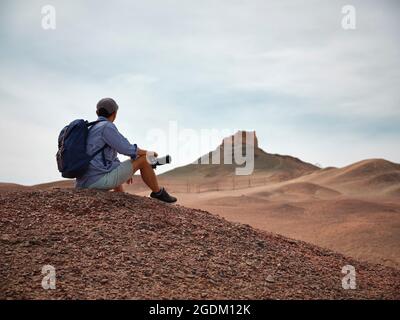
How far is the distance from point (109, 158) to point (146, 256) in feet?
5.61

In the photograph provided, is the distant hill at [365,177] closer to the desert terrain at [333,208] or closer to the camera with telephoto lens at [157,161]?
the desert terrain at [333,208]

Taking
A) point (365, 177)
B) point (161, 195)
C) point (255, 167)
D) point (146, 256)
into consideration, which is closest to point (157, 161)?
point (161, 195)

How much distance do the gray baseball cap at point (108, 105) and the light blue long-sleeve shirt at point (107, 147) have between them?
0.48 ft

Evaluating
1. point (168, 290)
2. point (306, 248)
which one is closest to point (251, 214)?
point (306, 248)

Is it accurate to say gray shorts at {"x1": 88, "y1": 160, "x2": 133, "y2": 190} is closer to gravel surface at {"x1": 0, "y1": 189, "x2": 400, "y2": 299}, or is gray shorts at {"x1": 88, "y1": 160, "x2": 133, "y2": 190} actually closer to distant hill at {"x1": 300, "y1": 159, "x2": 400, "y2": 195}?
gravel surface at {"x1": 0, "y1": 189, "x2": 400, "y2": 299}

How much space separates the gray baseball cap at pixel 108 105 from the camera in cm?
704

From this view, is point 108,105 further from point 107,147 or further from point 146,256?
point 146,256

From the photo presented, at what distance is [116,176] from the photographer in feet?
22.9

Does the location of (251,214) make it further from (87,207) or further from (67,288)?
(67,288)

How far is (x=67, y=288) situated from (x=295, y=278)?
2.63 meters

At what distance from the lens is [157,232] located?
6594 mm

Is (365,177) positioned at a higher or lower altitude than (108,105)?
higher

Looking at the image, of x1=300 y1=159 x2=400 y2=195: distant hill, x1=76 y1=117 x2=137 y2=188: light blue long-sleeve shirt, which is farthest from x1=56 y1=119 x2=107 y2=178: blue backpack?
x1=300 y1=159 x2=400 y2=195: distant hill

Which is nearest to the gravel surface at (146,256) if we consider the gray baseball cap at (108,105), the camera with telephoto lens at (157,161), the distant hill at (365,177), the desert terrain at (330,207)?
the camera with telephoto lens at (157,161)
